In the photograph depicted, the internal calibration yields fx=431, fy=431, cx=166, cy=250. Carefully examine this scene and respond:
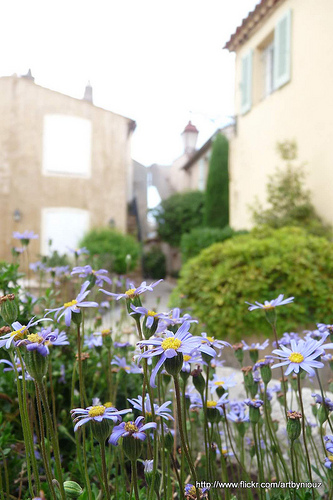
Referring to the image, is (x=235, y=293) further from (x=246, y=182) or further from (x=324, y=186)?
(x=246, y=182)

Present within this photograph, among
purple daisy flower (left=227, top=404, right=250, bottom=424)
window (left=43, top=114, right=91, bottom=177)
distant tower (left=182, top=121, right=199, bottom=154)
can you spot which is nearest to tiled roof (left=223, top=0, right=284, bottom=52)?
distant tower (left=182, top=121, right=199, bottom=154)

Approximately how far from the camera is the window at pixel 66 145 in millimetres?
13938

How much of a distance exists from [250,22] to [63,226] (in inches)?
328

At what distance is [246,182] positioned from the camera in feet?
29.9

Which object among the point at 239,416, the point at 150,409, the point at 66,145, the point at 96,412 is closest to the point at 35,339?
the point at 96,412

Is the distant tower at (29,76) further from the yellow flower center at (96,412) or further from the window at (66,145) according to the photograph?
the yellow flower center at (96,412)

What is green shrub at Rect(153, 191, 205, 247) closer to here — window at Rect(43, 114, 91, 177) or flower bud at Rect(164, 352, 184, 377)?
window at Rect(43, 114, 91, 177)

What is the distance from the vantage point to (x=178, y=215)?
17.2 meters

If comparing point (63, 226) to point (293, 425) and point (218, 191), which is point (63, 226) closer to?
point (218, 191)

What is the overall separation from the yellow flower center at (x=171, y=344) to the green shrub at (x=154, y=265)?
16.5 m

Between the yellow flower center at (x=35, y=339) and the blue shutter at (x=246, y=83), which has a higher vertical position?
the blue shutter at (x=246, y=83)

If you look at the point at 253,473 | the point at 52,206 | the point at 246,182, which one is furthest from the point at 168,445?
the point at 52,206

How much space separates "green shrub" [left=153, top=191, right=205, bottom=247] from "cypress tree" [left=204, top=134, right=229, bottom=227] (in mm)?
4071

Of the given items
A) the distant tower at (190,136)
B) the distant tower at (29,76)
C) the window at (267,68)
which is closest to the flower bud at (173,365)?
the window at (267,68)
